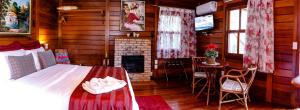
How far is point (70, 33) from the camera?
5.90m

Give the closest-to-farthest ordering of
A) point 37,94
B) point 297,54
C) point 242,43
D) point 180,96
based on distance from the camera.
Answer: point 37,94 → point 297,54 → point 180,96 → point 242,43

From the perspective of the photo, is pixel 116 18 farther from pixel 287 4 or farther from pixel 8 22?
pixel 287 4

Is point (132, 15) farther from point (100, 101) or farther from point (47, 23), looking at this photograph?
point (100, 101)

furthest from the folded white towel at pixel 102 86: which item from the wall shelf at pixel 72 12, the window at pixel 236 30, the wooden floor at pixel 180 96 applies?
the wall shelf at pixel 72 12

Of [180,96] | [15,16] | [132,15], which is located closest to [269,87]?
[180,96]

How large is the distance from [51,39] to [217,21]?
393 cm

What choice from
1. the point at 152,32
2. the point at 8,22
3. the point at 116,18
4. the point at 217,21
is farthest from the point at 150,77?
the point at 8,22

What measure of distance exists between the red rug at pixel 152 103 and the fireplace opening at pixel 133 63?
1.59 metres

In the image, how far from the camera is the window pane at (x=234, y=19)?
5.04 metres

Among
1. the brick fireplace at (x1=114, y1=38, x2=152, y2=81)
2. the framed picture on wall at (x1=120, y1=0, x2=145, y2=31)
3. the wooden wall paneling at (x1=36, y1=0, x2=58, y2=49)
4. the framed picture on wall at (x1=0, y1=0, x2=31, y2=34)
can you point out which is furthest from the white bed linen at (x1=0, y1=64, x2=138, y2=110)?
the framed picture on wall at (x1=120, y1=0, x2=145, y2=31)

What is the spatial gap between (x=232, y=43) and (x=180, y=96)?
1.79 metres

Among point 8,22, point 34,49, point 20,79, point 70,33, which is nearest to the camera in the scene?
point 20,79

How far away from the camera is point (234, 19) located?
514 centimetres

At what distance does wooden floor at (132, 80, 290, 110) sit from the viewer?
12.5 feet
